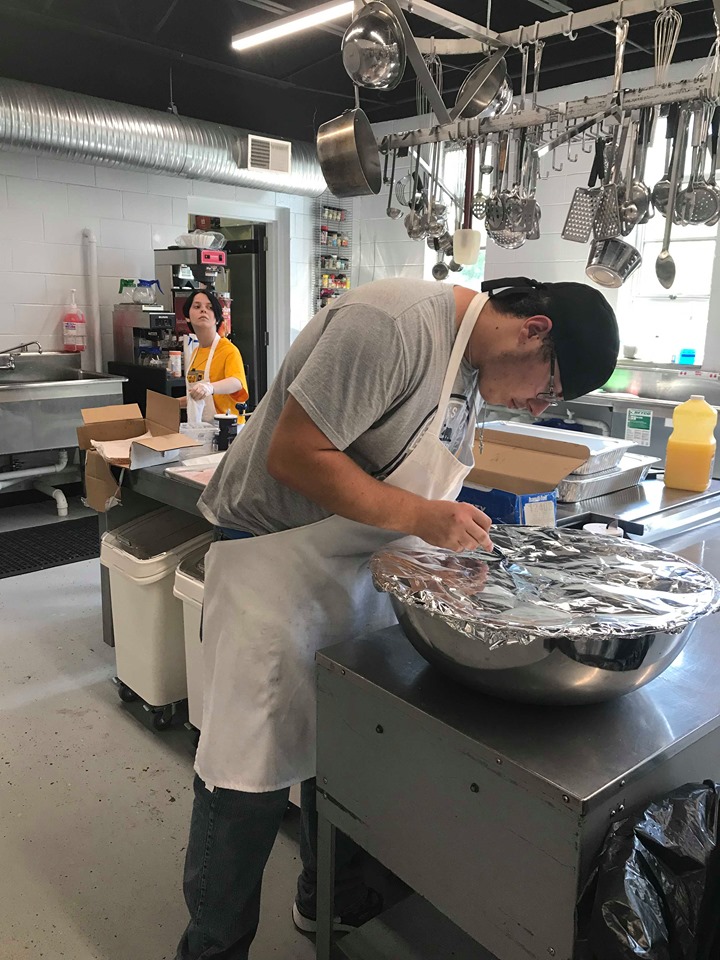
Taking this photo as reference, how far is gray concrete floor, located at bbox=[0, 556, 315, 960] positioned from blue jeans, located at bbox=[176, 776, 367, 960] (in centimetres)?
26

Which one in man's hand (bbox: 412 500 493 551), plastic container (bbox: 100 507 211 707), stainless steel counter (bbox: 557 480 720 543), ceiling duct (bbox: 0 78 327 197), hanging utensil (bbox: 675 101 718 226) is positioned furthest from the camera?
ceiling duct (bbox: 0 78 327 197)

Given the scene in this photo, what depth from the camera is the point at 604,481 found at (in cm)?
203

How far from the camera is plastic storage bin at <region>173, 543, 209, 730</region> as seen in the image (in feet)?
7.03

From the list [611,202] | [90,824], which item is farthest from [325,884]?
[611,202]

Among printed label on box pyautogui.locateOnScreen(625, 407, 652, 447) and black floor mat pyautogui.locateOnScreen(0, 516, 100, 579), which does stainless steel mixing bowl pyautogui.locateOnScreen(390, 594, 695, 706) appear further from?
black floor mat pyautogui.locateOnScreen(0, 516, 100, 579)

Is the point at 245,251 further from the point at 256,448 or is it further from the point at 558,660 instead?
the point at 558,660

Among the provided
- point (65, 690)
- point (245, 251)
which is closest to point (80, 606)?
point (65, 690)

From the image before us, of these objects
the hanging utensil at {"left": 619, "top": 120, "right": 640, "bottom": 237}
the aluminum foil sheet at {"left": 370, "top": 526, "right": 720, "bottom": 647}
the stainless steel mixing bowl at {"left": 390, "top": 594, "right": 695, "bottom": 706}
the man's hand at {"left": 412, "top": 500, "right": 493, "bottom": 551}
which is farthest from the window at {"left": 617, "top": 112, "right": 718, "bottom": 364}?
the stainless steel mixing bowl at {"left": 390, "top": 594, "right": 695, "bottom": 706}

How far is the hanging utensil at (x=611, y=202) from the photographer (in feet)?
8.05

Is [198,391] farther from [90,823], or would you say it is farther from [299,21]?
[299,21]

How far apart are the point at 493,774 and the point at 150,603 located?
5.26 feet

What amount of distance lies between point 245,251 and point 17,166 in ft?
7.07

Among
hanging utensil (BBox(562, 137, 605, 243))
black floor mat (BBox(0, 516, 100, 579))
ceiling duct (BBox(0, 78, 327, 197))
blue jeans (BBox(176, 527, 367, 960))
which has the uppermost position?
ceiling duct (BBox(0, 78, 327, 197))

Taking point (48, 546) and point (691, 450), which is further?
point (48, 546)
